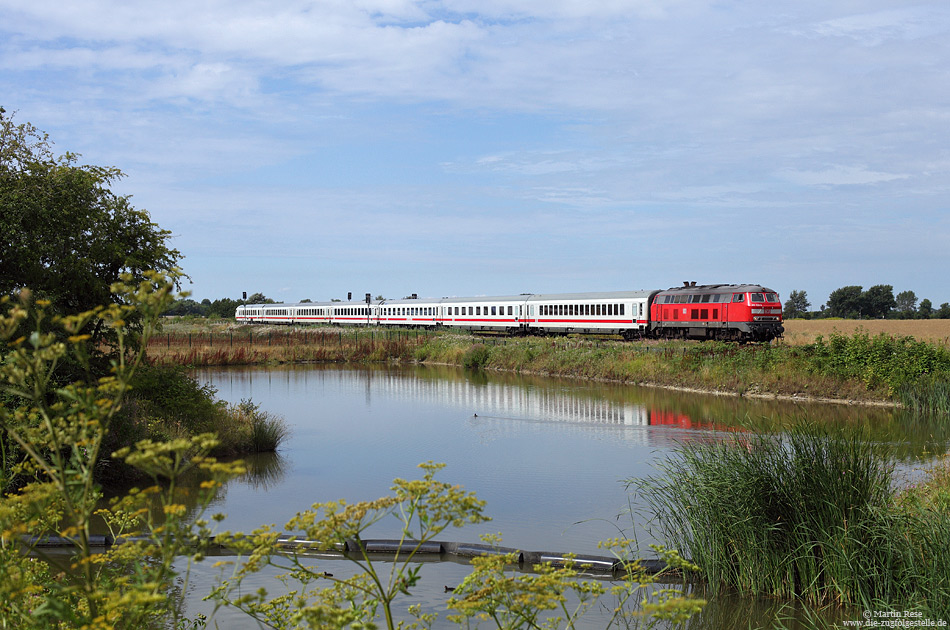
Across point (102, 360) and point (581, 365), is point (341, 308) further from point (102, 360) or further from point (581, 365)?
point (102, 360)

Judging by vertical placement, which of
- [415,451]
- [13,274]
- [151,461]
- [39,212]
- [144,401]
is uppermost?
[39,212]

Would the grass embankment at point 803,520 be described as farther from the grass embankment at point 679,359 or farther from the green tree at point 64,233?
the grass embankment at point 679,359

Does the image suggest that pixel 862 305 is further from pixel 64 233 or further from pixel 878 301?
pixel 64 233

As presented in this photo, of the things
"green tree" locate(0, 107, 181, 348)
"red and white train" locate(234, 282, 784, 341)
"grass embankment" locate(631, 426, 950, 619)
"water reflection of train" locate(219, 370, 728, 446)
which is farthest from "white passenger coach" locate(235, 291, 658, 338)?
"grass embankment" locate(631, 426, 950, 619)

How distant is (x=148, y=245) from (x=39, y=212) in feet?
6.93

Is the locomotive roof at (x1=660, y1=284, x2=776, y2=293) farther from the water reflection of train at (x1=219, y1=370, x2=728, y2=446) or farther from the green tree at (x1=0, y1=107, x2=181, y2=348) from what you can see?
the green tree at (x1=0, y1=107, x2=181, y2=348)

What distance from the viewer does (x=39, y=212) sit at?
482 inches

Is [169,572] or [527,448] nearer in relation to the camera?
[169,572]

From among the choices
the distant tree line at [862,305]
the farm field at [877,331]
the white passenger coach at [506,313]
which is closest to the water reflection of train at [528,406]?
the farm field at [877,331]

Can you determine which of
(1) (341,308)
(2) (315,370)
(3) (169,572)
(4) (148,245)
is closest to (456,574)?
(3) (169,572)

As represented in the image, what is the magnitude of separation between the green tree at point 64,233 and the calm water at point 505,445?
4.04 metres

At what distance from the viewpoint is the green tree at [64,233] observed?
1220 centimetres

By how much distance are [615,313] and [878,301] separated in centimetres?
6583

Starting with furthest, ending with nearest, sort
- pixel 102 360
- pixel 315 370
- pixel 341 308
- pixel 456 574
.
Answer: pixel 341 308 → pixel 315 370 → pixel 102 360 → pixel 456 574
